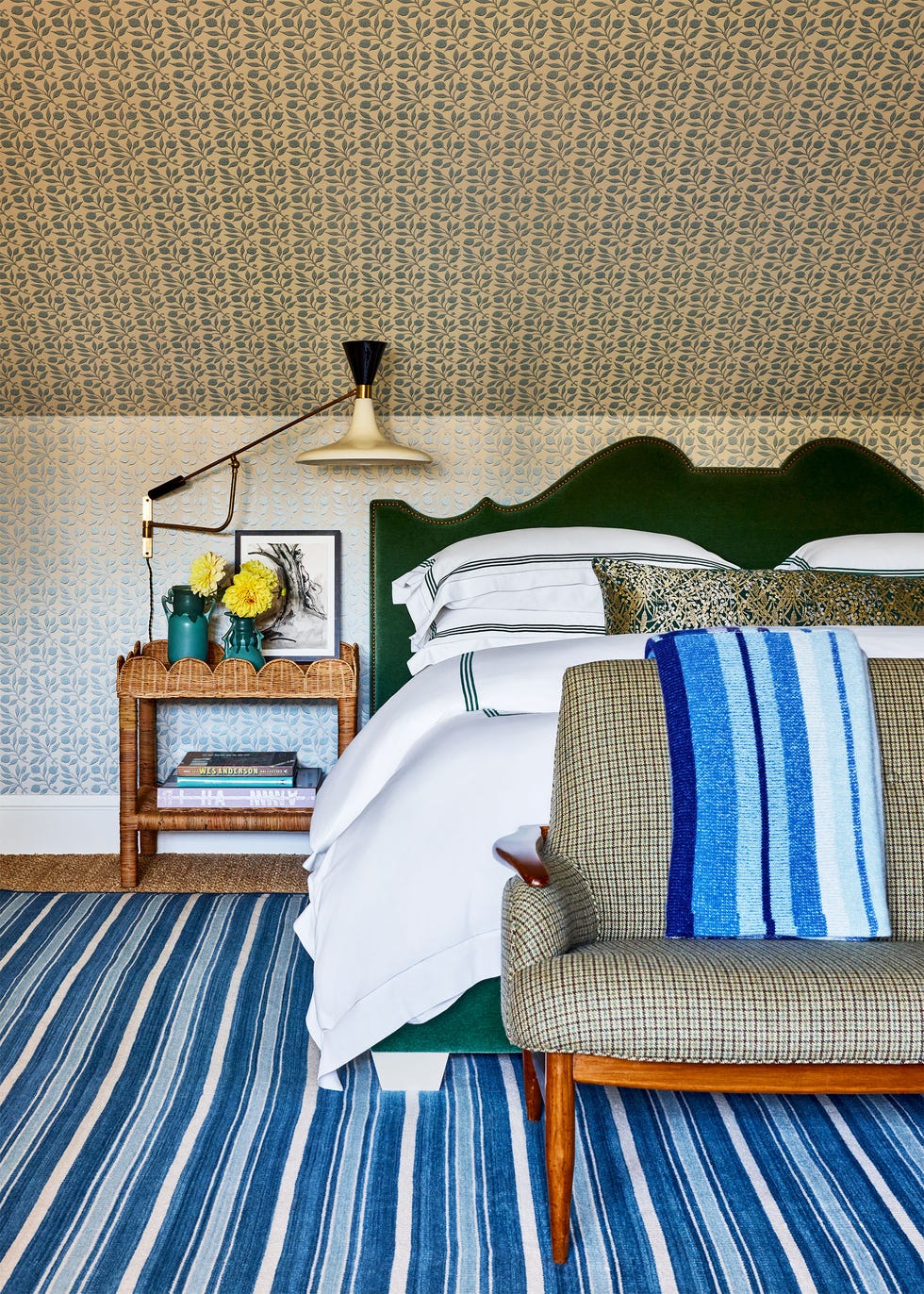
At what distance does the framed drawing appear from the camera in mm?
3494

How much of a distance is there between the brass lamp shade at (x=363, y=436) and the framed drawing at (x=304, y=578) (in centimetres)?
46

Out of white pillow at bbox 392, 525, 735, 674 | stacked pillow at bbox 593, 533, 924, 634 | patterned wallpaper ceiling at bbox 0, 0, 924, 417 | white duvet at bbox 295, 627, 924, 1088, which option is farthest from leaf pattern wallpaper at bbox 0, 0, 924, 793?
A: white duvet at bbox 295, 627, 924, 1088

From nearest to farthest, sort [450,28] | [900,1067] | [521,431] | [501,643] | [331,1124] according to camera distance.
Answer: [900,1067] → [331,1124] → [450,28] → [501,643] → [521,431]

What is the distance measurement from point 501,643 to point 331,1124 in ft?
4.58

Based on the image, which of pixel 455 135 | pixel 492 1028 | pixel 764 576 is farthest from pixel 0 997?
pixel 455 135

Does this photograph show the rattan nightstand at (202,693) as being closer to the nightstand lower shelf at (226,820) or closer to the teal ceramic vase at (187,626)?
the nightstand lower shelf at (226,820)

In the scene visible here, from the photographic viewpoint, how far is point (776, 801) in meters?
1.65

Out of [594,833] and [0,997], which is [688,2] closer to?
[594,833]

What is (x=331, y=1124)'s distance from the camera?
1.79 metres

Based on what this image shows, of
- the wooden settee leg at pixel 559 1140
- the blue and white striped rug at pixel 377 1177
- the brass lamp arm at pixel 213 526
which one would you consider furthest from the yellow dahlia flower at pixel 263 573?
the wooden settee leg at pixel 559 1140

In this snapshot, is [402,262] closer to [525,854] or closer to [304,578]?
[304,578]

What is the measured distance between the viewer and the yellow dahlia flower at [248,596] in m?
3.19

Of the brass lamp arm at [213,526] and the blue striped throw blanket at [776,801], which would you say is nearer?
the blue striped throw blanket at [776,801]

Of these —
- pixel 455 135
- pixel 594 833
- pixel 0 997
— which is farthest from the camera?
pixel 455 135
